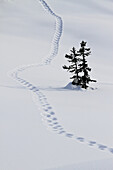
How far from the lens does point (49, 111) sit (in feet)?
17.1

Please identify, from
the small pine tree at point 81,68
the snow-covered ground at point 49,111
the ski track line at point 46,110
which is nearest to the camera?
the snow-covered ground at point 49,111

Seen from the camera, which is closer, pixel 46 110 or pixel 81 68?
pixel 46 110

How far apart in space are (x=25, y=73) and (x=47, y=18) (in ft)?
38.0

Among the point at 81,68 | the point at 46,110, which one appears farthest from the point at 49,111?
the point at 81,68

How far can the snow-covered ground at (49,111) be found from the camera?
3.50 metres

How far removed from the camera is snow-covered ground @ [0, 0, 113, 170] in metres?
3.50

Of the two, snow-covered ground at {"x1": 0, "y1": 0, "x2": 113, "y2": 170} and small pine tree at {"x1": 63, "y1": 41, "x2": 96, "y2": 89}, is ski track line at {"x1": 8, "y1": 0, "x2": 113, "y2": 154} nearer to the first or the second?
snow-covered ground at {"x1": 0, "y1": 0, "x2": 113, "y2": 170}

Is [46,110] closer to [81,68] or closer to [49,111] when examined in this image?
[49,111]

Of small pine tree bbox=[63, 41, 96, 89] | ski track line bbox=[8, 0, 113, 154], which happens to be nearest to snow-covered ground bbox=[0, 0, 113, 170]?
ski track line bbox=[8, 0, 113, 154]

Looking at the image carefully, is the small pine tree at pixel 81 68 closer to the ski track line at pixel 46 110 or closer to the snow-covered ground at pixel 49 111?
the snow-covered ground at pixel 49 111

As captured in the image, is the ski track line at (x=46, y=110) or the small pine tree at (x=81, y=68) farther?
the small pine tree at (x=81, y=68)

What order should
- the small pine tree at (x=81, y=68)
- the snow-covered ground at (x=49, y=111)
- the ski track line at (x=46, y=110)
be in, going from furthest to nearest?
the small pine tree at (x=81, y=68), the ski track line at (x=46, y=110), the snow-covered ground at (x=49, y=111)

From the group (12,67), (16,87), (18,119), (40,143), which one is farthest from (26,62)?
(40,143)

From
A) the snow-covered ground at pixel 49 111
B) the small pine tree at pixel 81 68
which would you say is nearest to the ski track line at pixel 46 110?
the snow-covered ground at pixel 49 111
